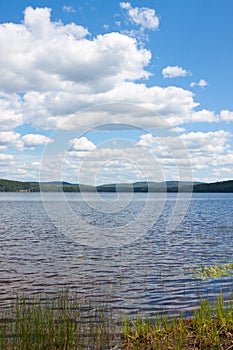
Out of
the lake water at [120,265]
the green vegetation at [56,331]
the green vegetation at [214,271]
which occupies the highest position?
the green vegetation at [56,331]

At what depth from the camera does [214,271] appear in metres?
21.9

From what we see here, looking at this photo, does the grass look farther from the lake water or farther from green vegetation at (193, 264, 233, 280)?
green vegetation at (193, 264, 233, 280)

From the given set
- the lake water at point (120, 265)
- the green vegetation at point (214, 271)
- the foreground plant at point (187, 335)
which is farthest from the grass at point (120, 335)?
the green vegetation at point (214, 271)

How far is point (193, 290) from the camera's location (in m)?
18.0

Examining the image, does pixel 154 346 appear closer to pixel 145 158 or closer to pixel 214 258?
pixel 214 258

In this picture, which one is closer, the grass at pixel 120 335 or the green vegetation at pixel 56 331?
the grass at pixel 120 335

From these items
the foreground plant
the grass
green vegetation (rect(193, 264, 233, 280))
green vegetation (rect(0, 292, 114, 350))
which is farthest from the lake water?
the foreground plant

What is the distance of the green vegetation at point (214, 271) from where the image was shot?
20938mm

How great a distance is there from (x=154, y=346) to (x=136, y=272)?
11.8m

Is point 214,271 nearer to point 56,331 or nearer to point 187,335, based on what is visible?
point 187,335

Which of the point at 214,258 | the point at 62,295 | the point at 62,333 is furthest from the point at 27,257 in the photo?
the point at 62,333

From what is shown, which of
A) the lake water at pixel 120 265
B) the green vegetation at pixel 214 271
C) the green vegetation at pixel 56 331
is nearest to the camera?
the green vegetation at pixel 56 331

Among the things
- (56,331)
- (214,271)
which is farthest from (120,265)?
(56,331)

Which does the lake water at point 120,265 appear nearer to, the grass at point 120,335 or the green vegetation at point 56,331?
the green vegetation at point 56,331
